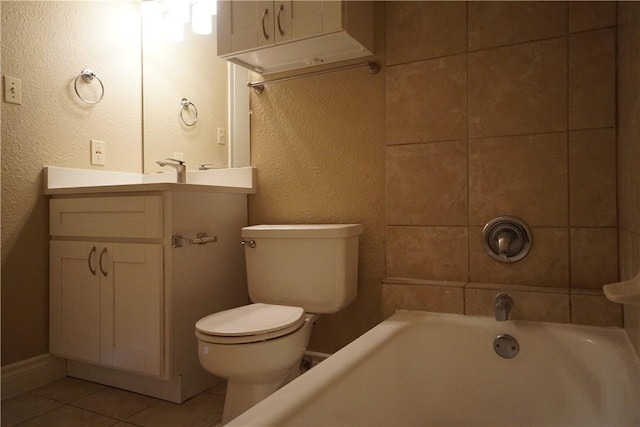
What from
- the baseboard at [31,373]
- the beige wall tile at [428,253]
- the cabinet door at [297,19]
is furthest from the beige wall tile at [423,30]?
the baseboard at [31,373]

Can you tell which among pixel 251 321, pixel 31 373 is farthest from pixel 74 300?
pixel 251 321

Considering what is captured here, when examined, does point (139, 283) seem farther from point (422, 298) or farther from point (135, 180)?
point (422, 298)

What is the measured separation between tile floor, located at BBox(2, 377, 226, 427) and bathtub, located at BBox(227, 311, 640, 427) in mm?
742

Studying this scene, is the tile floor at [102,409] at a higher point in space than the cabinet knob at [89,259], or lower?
lower

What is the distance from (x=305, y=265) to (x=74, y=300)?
1052mm

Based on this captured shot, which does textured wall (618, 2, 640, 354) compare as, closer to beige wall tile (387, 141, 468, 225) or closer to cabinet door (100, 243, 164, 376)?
beige wall tile (387, 141, 468, 225)

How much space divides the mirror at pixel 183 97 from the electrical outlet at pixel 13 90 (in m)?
0.65

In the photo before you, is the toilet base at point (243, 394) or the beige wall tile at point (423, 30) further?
the beige wall tile at point (423, 30)

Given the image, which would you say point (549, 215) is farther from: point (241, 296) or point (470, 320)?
point (241, 296)

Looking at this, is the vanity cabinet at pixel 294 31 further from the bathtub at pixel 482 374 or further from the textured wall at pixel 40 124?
the bathtub at pixel 482 374

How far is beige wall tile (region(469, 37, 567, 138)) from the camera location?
1515 mm

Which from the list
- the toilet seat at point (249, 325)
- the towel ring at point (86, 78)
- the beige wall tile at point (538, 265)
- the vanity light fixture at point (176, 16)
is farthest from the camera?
the vanity light fixture at point (176, 16)

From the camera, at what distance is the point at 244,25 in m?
1.82

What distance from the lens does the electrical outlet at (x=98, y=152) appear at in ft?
7.12
